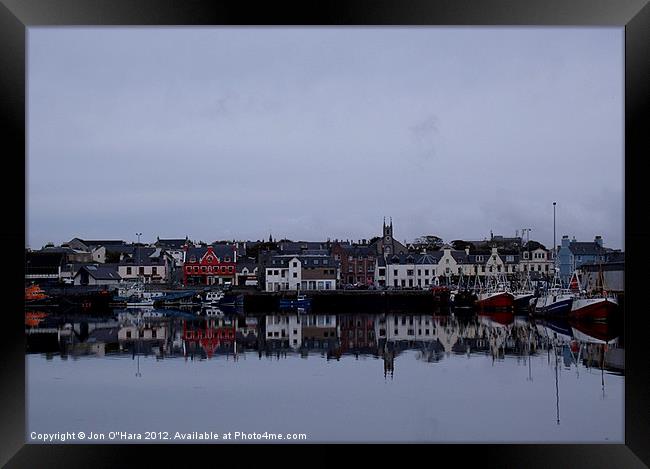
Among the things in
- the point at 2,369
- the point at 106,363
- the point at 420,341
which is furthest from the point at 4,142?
the point at 420,341

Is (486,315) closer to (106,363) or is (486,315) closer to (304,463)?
(106,363)

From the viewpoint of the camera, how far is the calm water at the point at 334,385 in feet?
24.9

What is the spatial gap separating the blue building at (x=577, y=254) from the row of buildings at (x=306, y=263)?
51 millimetres

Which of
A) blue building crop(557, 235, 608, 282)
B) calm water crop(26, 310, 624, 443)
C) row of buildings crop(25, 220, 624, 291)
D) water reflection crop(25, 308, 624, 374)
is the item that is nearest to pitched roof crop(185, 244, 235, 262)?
row of buildings crop(25, 220, 624, 291)

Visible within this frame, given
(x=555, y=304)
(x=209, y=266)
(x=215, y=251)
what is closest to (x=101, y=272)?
(x=209, y=266)

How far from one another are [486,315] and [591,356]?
54.3 feet

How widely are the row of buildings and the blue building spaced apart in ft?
0.17

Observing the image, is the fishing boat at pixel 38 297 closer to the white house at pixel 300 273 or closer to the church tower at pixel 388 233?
the white house at pixel 300 273

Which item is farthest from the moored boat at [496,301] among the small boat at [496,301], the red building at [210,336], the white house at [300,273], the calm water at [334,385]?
the red building at [210,336]

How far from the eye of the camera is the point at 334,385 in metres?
10.5

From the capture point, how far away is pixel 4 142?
4695mm

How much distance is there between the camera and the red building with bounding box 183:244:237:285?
42000mm

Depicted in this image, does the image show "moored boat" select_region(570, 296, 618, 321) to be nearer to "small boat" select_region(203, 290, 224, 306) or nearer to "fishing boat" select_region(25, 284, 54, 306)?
"small boat" select_region(203, 290, 224, 306)

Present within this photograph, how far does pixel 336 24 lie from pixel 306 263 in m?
37.9
